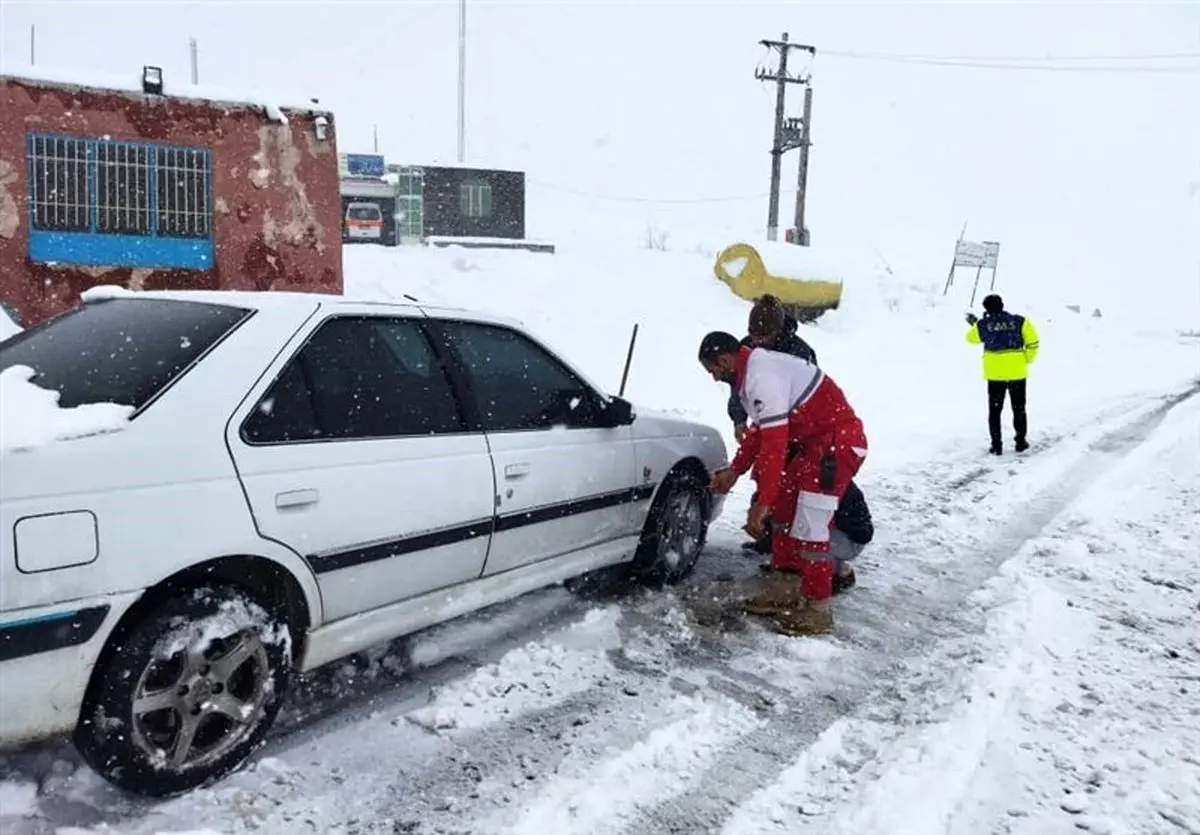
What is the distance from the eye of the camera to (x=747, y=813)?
3049 mm

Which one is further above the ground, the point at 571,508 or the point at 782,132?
the point at 782,132

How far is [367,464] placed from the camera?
336 cm

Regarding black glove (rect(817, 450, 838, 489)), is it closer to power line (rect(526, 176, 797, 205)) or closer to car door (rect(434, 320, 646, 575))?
car door (rect(434, 320, 646, 575))

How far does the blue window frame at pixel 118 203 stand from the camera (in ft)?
33.8

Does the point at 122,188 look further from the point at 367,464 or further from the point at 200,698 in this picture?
the point at 200,698

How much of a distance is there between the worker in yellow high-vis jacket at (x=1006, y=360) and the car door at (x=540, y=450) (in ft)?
18.9

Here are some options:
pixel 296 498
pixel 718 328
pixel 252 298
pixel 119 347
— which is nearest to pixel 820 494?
pixel 296 498

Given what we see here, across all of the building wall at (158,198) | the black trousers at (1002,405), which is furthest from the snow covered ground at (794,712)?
the building wall at (158,198)

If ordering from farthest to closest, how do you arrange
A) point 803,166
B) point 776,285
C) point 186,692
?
point 803,166 < point 776,285 < point 186,692

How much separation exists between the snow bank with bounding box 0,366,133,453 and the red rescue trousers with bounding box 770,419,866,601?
307 cm

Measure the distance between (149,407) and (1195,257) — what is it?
218 feet

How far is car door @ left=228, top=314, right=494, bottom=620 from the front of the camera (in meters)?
3.09

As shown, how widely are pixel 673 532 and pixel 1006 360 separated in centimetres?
555

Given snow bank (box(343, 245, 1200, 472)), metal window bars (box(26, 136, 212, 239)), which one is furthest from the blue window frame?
snow bank (box(343, 245, 1200, 472))
